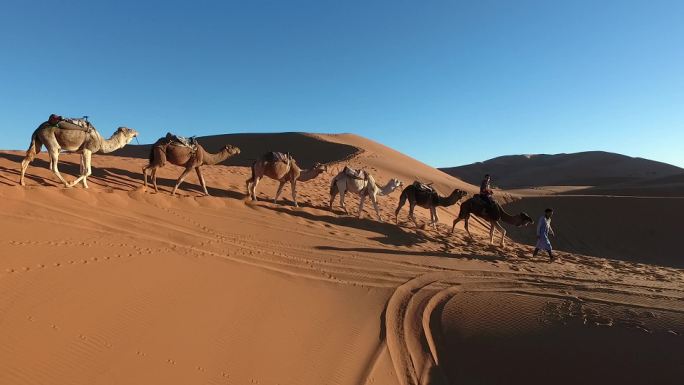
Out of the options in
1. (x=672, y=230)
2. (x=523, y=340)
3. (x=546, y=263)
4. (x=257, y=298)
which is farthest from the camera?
(x=672, y=230)

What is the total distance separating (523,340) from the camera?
5.68 meters

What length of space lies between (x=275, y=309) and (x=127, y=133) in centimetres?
893

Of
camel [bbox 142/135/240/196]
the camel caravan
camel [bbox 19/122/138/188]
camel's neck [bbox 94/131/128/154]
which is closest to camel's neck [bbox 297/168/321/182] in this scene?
the camel caravan

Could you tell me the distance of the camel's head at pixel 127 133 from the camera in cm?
1204

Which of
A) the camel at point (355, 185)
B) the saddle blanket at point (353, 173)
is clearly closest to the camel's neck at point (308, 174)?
the camel at point (355, 185)

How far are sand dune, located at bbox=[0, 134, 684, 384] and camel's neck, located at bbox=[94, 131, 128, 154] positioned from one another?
7.18 feet

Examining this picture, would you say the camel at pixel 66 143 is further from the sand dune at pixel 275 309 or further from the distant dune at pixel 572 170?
the distant dune at pixel 572 170

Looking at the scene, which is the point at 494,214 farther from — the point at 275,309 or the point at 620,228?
the point at 620,228

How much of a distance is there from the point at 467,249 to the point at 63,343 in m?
9.94

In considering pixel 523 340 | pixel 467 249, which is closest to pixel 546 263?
pixel 467 249

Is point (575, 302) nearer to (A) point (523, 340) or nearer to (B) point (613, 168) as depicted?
(A) point (523, 340)

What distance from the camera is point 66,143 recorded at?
10.0 meters

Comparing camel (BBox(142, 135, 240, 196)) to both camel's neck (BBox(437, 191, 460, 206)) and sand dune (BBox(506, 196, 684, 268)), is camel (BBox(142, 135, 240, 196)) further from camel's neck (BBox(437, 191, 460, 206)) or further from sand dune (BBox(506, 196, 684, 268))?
sand dune (BBox(506, 196, 684, 268))

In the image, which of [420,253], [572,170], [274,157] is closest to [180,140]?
[274,157]
